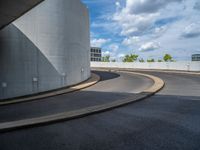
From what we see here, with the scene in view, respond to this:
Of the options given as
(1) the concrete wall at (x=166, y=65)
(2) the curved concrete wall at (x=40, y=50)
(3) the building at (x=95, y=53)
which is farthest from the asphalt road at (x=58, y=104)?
(3) the building at (x=95, y=53)

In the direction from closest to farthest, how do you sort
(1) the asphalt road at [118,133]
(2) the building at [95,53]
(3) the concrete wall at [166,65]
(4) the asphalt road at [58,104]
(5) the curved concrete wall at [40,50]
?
(1) the asphalt road at [118,133]
(4) the asphalt road at [58,104]
(5) the curved concrete wall at [40,50]
(3) the concrete wall at [166,65]
(2) the building at [95,53]

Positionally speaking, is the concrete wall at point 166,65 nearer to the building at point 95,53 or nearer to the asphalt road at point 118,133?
the asphalt road at point 118,133

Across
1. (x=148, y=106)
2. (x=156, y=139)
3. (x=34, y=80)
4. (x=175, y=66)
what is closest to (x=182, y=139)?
(x=156, y=139)

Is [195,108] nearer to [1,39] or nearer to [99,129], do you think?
[99,129]

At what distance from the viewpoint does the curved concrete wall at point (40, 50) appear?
36.1 feet

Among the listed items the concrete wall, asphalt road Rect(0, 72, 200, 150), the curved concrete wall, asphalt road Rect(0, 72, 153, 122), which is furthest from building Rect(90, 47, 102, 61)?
asphalt road Rect(0, 72, 200, 150)

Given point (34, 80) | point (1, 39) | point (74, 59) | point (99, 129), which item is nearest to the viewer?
point (99, 129)

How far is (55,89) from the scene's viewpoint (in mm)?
12719

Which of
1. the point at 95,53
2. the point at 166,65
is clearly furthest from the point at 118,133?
the point at 95,53

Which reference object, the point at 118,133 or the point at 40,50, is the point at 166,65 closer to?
the point at 40,50

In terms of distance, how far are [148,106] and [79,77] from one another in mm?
9536

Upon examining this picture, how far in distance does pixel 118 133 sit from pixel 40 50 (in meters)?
9.54

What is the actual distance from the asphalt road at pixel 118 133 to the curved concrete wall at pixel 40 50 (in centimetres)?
735

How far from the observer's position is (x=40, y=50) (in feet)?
39.6
